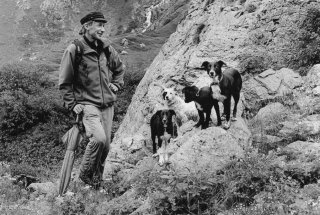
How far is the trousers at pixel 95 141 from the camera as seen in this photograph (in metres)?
6.45

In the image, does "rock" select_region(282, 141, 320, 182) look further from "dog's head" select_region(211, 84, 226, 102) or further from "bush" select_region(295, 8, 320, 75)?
"bush" select_region(295, 8, 320, 75)

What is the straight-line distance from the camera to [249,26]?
12.0m

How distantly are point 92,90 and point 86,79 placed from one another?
0.20 metres

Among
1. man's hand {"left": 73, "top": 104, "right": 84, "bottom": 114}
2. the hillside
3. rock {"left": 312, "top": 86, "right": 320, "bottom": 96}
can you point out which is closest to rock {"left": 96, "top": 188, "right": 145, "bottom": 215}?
the hillside

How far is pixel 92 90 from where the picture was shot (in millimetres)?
6719

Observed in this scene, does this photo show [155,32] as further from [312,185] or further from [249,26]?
[312,185]

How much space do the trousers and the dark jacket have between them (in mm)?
177

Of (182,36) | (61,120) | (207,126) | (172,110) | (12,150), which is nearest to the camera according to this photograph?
(207,126)

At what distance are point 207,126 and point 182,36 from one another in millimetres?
7560

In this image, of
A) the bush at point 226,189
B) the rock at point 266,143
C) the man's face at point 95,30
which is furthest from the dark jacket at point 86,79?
the rock at point 266,143

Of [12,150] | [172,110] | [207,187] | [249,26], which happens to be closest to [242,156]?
[207,187]

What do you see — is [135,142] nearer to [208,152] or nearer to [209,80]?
[209,80]

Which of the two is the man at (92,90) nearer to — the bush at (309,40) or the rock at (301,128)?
the rock at (301,128)

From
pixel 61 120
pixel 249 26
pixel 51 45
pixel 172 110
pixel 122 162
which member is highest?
pixel 249 26
